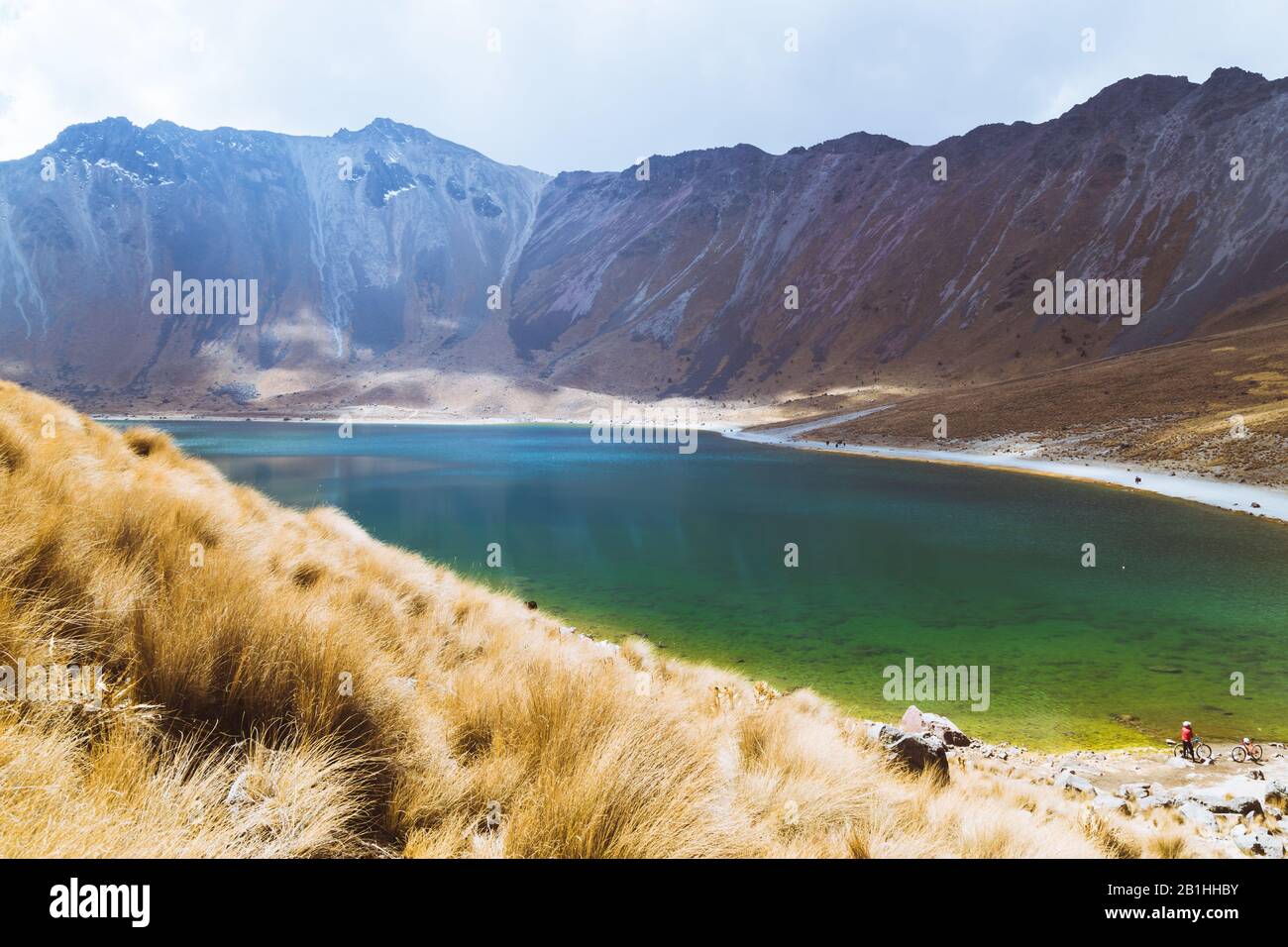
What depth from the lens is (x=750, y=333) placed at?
112m

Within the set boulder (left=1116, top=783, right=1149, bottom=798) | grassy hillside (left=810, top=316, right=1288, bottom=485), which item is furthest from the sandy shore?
boulder (left=1116, top=783, right=1149, bottom=798)

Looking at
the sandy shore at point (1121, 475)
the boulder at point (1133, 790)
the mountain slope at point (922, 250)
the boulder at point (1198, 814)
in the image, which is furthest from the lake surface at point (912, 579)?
the mountain slope at point (922, 250)

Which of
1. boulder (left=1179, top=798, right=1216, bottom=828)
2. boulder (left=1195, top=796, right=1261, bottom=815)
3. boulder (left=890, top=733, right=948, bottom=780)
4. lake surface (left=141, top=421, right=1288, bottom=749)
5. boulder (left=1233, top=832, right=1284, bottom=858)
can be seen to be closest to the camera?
boulder (left=1233, top=832, right=1284, bottom=858)

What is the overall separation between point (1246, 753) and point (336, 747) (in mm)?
10742

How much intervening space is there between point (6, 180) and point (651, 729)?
224677mm

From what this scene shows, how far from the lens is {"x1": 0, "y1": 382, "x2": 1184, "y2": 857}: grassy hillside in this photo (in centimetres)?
214

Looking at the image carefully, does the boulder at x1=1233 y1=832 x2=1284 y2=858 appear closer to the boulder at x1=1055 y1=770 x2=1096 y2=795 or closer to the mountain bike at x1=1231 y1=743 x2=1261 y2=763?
the boulder at x1=1055 y1=770 x2=1096 y2=795

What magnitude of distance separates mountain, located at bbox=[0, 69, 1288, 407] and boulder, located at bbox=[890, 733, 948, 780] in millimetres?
81449

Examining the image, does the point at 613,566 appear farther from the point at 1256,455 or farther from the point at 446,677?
the point at 1256,455

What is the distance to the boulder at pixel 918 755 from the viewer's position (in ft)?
17.3

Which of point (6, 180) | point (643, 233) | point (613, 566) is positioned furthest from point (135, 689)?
point (6, 180)

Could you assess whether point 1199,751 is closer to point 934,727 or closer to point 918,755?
point 934,727

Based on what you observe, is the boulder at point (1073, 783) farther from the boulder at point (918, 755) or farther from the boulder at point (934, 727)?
the boulder at point (918, 755)

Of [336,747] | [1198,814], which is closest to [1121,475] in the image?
[1198,814]
